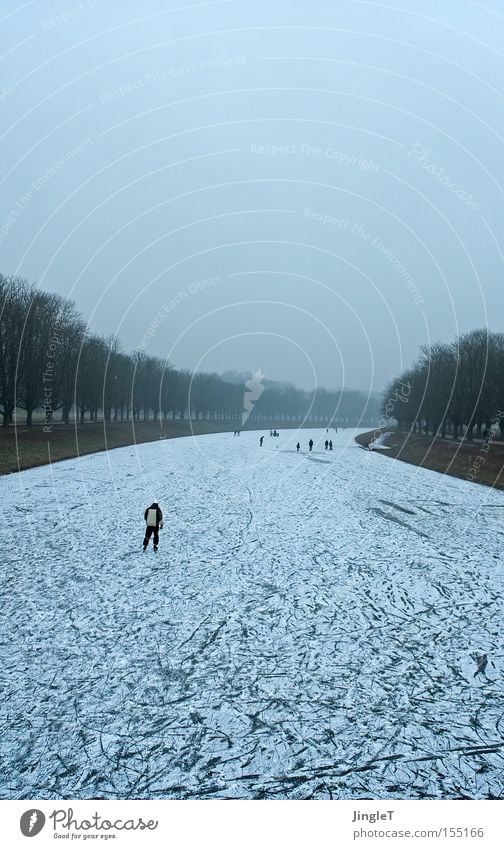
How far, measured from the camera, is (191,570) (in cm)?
1218

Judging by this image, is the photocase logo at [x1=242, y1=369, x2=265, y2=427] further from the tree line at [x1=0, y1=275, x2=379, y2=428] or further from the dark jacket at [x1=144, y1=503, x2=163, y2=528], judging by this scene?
the dark jacket at [x1=144, y1=503, x2=163, y2=528]

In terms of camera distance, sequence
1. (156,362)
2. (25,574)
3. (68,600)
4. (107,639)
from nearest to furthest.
Result: (107,639)
(68,600)
(25,574)
(156,362)

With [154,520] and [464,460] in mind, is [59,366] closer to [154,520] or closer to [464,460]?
[154,520]

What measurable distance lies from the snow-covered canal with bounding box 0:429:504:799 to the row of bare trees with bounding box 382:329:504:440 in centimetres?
4310

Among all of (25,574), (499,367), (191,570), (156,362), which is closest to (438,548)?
(191,570)

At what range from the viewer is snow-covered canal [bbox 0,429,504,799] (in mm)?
5434

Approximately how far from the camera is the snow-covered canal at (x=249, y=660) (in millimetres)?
5434

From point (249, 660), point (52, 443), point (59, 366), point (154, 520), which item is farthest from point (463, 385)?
point (249, 660)

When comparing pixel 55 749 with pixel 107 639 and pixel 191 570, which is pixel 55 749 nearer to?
pixel 107 639
